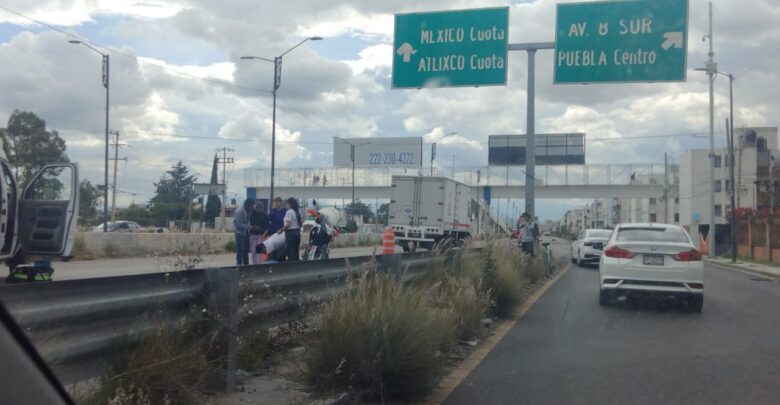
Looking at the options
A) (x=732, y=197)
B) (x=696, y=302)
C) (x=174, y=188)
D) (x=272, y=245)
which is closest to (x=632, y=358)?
(x=696, y=302)

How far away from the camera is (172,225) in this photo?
183ft

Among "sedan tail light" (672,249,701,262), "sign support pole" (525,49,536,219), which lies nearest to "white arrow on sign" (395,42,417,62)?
"sign support pole" (525,49,536,219)

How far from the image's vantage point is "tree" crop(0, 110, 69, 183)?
13.4 m

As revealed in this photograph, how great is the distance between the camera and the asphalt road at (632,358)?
6.87m

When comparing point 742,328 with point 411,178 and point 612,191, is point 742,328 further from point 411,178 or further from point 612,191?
point 612,191

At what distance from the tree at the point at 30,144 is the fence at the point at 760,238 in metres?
34.9

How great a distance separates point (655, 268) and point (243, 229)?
7928 mm

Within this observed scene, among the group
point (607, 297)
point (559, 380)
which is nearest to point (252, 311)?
point (559, 380)

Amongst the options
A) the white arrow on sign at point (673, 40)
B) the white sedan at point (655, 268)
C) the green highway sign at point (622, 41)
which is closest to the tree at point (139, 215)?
the green highway sign at point (622, 41)

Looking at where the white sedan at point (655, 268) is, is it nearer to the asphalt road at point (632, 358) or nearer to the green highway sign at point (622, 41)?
the asphalt road at point (632, 358)

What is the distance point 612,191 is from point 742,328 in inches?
1856

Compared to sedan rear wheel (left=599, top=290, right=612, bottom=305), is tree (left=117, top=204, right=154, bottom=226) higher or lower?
higher

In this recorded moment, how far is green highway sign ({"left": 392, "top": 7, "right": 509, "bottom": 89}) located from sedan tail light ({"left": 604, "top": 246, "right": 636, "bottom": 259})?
21.6ft

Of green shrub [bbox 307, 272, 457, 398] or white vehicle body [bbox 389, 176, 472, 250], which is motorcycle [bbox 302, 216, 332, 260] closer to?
green shrub [bbox 307, 272, 457, 398]
